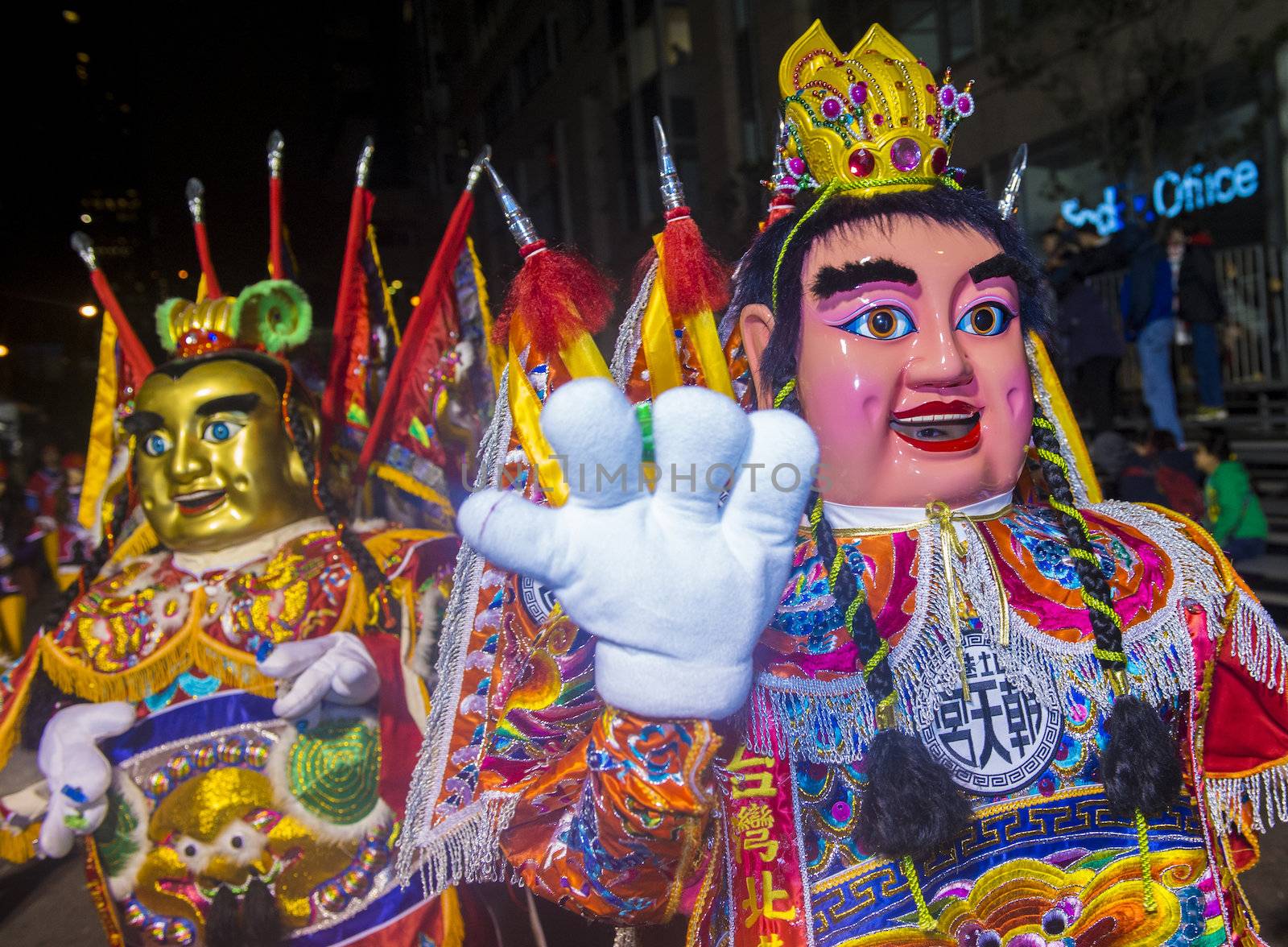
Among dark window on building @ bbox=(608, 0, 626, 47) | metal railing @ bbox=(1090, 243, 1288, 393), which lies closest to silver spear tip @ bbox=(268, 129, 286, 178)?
metal railing @ bbox=(1090, 243, 1288, 393)

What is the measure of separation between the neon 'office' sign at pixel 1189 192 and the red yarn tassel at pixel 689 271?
735 cm

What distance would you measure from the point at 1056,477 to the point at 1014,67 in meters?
7.68

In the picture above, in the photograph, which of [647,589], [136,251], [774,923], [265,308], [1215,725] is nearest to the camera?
[647,589]

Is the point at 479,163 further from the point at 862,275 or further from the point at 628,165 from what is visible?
the point at 628,165

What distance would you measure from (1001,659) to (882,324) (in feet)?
1.52

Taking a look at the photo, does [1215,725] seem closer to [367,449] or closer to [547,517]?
[547,517]

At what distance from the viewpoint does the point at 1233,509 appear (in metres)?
5.06

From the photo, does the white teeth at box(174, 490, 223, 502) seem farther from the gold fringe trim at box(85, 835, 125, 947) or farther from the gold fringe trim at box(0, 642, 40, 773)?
the gold fringe trim at box(85, 835, 125, 947)

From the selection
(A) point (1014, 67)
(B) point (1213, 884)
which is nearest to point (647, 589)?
(B) point (1213, 884)

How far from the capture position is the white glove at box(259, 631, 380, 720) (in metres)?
2.27

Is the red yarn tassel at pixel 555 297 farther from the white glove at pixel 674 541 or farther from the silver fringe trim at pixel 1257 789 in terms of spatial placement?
the silver fringe trim at pixel 1257 789

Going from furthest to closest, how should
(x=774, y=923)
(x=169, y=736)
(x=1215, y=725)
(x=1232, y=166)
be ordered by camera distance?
(x=1232, y=166) → (x=169, y=736) → (x=1215, y=725) → (x=774, y=923)

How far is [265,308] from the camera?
2.85 m

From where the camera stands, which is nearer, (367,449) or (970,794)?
(970,794)
